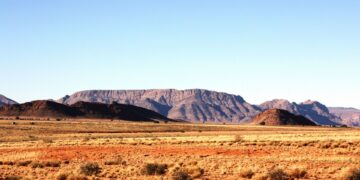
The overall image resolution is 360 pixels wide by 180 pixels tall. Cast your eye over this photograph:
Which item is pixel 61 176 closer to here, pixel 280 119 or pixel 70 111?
pixel 70 111

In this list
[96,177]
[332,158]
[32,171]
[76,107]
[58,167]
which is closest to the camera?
[96,177]

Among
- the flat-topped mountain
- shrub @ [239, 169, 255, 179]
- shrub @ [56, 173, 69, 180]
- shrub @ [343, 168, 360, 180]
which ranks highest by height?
the flat-topped mountain

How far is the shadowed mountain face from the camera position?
177m

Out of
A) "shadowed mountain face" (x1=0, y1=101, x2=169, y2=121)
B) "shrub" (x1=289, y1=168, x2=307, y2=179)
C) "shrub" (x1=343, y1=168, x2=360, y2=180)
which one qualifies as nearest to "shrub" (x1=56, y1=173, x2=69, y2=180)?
"shrub" (x1=289, y1=168, x2=307, y2=179)

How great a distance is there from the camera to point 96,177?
24.5 m

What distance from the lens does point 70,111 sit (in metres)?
182

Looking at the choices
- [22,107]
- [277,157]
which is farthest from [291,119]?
[277,157]

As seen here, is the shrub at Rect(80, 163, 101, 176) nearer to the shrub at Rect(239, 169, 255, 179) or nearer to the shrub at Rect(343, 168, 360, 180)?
the shrub at Rect(239, 169, 255, 179)

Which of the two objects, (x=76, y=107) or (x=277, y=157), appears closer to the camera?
(x=277, y=157)

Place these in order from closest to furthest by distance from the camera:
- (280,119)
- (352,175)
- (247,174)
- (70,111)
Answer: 1. (352,175)
2. (247,174)
3. (280,119)
4. (70,111)

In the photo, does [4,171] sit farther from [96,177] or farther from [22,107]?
[22,107]

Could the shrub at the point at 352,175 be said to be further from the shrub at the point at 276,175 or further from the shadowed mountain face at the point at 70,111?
the shadowed mountain face at the point at 70,111

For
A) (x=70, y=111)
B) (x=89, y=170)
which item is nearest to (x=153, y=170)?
(x=89, y=170)

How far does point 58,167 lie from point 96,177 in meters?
5.67
